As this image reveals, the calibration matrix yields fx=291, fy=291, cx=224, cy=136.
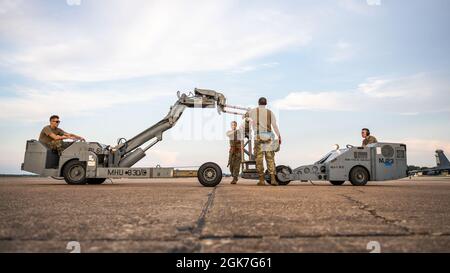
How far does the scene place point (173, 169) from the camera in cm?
740

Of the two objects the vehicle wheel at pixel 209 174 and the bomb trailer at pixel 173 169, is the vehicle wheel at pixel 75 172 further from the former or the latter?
the vehicle wheel at pixel 209 174

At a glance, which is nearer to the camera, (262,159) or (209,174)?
(209,174)

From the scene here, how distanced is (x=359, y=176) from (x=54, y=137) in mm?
8311

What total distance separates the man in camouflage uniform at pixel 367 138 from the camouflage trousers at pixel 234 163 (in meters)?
3.79

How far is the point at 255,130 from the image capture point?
7066 mm

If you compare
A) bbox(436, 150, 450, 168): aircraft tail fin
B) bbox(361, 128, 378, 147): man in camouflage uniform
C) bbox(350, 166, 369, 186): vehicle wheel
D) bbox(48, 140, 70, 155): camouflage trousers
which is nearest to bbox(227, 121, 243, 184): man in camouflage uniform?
bbox(350, 166, 369, 186): vehicle wheel

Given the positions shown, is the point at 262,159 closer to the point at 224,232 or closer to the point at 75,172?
the point at 75,172

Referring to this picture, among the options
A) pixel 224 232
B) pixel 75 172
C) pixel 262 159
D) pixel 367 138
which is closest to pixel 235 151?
pixel 262 159

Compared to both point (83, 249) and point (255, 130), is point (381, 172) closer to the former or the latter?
point (255, 130)

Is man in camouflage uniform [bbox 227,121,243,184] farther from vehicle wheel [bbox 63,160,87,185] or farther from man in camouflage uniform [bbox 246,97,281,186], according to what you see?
vehicle wheel [bbox 63,160,87,185]

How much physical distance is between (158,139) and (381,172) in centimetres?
633

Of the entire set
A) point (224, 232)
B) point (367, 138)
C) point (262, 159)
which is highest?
point (367, 138)

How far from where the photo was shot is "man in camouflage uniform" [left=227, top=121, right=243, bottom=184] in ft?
27.0

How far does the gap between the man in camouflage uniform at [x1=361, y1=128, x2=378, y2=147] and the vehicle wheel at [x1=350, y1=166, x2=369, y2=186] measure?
95cm
